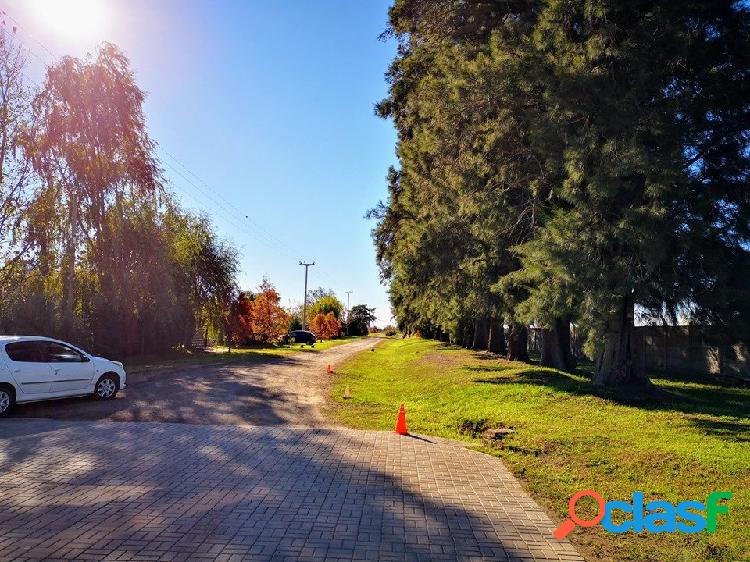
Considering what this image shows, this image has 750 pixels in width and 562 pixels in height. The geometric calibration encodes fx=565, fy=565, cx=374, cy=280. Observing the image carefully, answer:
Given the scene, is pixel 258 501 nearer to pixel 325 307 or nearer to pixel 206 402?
pixel 206 402

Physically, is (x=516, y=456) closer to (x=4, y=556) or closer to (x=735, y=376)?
(x=4, y=556)

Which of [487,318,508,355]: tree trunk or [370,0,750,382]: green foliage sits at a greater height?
[370,0,750,382]: green foliage

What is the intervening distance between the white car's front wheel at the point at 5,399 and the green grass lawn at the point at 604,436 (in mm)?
6792

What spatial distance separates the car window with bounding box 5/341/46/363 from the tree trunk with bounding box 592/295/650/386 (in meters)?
13.8

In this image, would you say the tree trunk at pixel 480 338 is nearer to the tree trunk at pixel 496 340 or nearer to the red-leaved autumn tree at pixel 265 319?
the tree trunk at pixel 496 340

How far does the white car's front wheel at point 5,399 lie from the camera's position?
11516 millimetres

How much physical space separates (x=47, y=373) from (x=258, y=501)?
8580 millimetres

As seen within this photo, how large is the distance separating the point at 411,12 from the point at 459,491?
18769 millimetres

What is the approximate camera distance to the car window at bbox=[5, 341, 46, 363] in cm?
1178

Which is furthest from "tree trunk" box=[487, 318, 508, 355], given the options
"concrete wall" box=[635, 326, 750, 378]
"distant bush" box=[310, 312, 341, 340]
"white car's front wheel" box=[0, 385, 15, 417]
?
"distant bush" box=[310, 312, 341, 340]

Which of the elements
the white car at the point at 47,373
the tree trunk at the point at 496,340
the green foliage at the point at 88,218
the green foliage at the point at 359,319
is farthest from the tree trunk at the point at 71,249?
the green foliage at the point at 359,319

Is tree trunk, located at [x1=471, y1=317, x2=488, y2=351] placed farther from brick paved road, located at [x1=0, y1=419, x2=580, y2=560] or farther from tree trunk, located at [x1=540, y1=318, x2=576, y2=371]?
brick paved road, located at [x1=0, y1=419, x2=580, y2=560]

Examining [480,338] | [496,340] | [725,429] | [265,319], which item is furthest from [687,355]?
[265,319]

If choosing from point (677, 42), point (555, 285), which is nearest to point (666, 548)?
point (555, 285)
